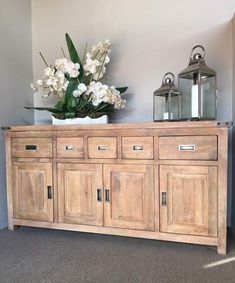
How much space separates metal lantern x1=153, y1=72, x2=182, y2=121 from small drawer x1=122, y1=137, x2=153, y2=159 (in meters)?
0.40

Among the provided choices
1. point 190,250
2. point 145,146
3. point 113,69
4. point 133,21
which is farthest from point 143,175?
point 133,21

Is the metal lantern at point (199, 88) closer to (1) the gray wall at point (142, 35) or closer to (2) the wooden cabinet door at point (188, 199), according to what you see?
(1) the gray wall at point (142, 35)

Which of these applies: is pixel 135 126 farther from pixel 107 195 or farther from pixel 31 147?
pixel 31 147

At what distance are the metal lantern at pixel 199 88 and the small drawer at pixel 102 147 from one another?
601 millimetres

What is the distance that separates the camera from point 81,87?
212 centimetres

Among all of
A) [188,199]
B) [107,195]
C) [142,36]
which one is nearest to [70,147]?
[107,195]

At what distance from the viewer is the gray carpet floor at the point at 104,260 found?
146 cm

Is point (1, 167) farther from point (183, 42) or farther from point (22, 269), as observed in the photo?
point (183, 42)

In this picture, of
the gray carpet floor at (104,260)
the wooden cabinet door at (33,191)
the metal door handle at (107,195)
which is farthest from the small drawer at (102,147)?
the gray carpet floor at (104,260)

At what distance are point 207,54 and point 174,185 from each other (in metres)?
1.16

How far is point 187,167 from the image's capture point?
177cm

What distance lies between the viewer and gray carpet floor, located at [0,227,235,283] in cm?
146

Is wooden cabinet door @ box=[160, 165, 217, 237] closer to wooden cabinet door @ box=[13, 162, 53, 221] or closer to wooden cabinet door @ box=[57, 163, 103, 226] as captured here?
wooden cabinet door @ box=[57, 163, 103, 226]

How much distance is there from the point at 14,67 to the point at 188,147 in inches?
68.5
